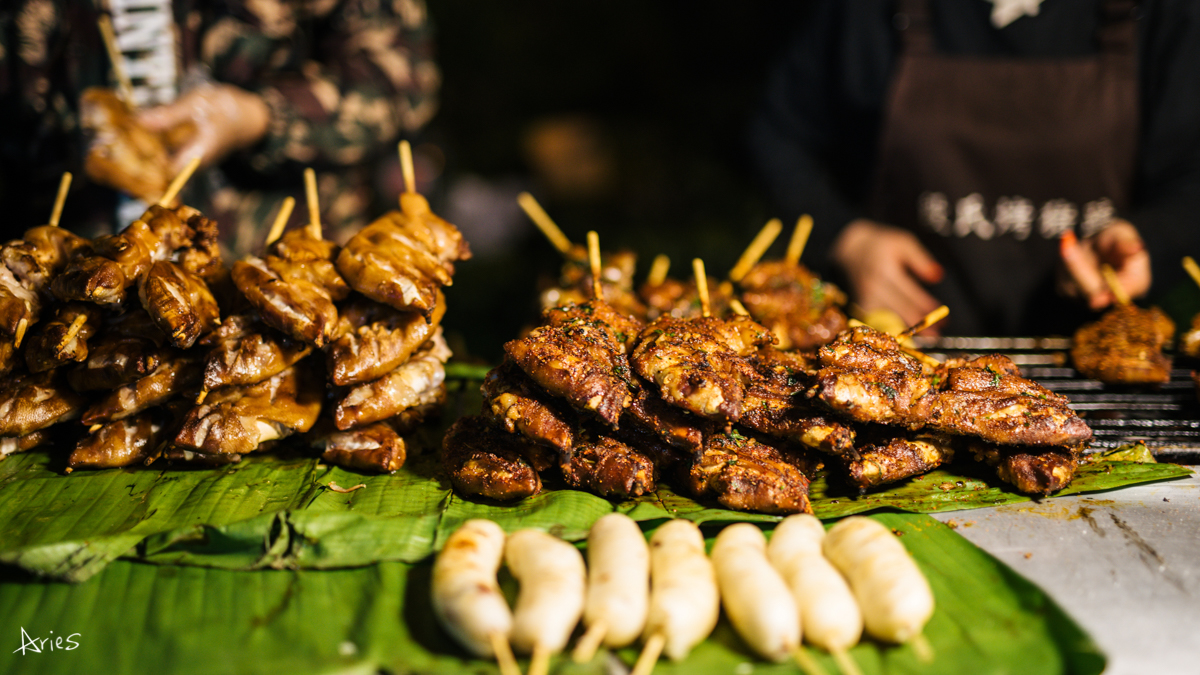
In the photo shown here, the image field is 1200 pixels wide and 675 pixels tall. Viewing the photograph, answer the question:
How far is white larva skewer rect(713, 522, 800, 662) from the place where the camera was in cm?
212

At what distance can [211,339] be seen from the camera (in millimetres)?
3033

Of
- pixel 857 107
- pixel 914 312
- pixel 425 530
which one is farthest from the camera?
pixel 857 107

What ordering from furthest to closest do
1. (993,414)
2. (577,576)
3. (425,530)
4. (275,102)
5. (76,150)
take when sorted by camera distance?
(275,102) → (76,150) → (993,414) → (425,530) → (577,576)

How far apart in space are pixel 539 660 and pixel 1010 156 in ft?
18.7

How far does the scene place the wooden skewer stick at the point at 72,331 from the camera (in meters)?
2.87

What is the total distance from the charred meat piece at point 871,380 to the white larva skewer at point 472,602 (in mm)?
1529

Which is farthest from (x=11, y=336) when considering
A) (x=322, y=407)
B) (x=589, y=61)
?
(x=589, y=61)

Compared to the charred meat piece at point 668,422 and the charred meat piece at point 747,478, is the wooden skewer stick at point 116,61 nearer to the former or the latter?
the charred meat piece at point 668,422

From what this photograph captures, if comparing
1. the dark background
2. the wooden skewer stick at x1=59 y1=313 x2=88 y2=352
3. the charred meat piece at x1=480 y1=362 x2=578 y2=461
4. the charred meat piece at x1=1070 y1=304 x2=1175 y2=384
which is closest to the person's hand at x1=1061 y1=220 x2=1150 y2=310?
the charred meat piece at x1=1070 y1=304 x2=1175 y2=384

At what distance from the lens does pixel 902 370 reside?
2.98 m

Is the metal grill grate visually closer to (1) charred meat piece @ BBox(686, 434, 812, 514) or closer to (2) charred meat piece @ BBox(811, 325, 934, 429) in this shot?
(2) charred meat piece @ BBox(811, 325, 934, 429)

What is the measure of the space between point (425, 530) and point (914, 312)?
451 centimetres

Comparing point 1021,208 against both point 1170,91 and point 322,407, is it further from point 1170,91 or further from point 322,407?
point 322,407

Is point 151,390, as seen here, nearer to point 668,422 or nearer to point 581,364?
point 581,364
